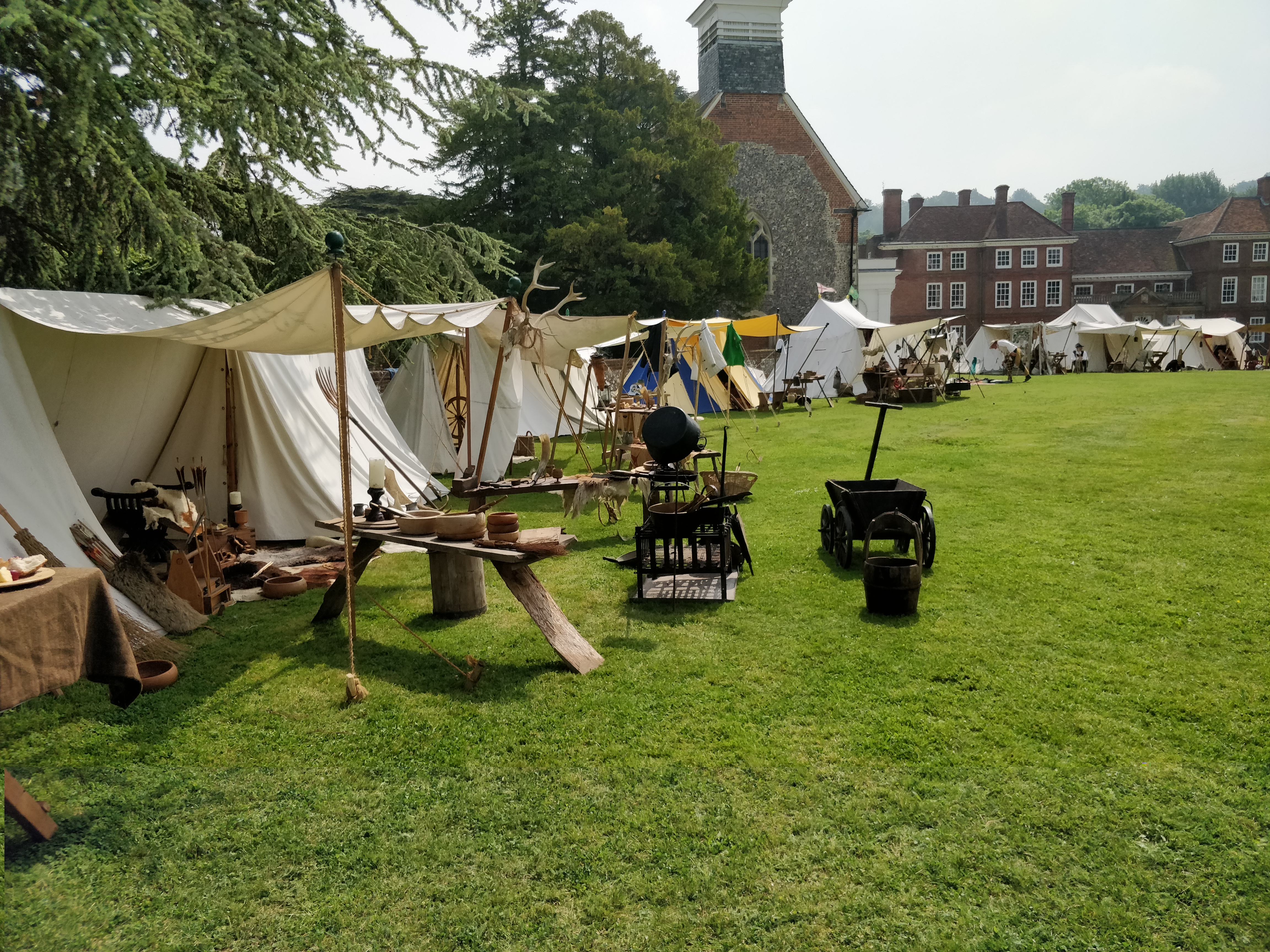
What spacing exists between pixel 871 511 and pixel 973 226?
147 ft

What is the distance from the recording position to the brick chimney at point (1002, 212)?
45.5 metres

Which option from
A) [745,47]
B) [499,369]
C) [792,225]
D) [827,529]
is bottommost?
[827,529]

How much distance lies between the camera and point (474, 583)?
6062mm

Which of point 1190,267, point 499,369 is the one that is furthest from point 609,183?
point 1190,267

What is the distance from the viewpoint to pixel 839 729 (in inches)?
160

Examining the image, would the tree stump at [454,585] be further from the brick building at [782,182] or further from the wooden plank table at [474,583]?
the brick building at [782,182]

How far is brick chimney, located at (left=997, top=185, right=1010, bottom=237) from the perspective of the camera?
45.5 metres

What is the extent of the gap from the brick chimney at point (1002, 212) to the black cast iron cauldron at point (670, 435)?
147ft

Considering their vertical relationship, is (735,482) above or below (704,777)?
above

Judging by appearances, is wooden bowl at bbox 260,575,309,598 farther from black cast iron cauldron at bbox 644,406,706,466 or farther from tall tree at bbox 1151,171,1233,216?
tall tree at bbox 1151,171,1233,216

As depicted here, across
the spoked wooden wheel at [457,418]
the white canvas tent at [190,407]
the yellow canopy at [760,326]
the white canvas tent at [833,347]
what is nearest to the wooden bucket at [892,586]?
the white canvas tent at [190,407]

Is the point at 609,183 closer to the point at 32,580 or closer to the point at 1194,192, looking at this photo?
the point at 32,580

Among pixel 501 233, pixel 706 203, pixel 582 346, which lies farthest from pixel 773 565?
pixel 706 203

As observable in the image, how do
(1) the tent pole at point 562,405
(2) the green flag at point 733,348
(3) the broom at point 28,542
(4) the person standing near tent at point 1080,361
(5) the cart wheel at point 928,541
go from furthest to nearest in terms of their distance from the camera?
(4) the person standing near tent at point 1080,361 < (2) the green flag at point 733,348 < (1) the tent pole at point 562,405 < (5) the cart wheel at point 928,541 < (3) the broom at point 28,542
